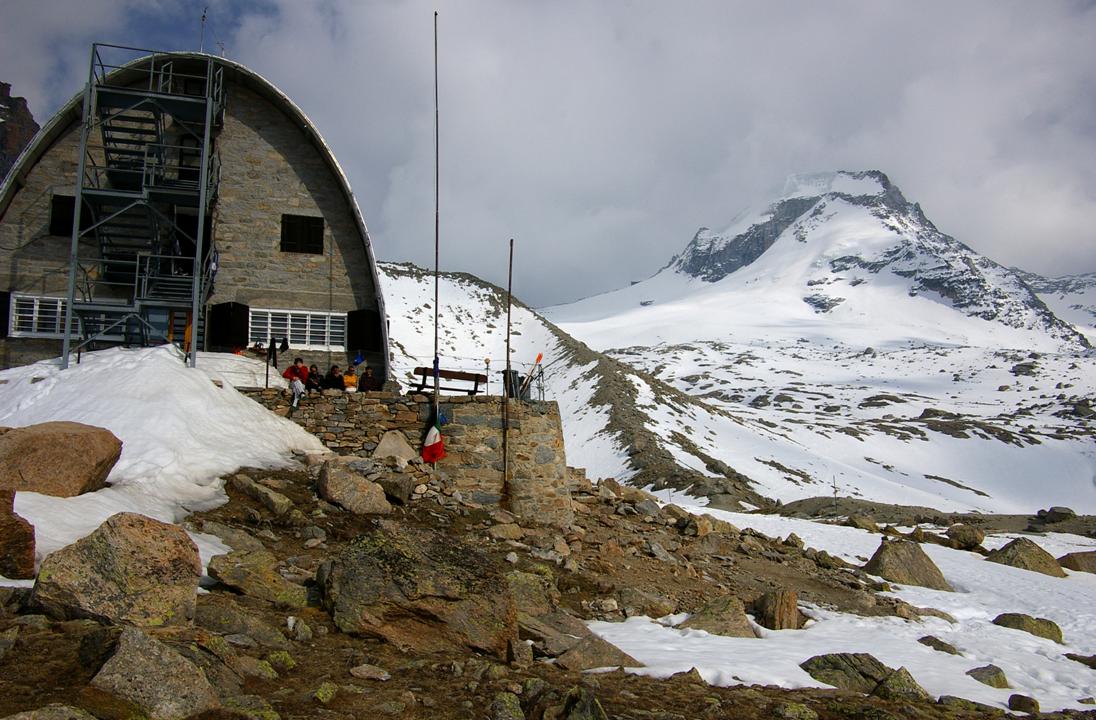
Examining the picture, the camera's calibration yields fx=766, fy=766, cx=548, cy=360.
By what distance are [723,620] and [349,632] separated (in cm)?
674

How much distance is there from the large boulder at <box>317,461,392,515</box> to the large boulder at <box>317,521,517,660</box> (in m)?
4.45

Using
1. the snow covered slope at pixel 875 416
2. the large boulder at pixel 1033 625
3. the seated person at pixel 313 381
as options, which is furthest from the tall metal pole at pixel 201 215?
the snow covered slope at pixel 875 416

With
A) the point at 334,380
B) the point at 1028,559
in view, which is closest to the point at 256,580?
the point at 334,380

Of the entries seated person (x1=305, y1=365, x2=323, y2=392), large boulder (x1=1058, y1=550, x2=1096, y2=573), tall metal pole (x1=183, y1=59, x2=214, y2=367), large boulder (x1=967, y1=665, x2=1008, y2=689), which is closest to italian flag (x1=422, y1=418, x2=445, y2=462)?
seated person (x1=305, y1=365, x2=323, y2=392)

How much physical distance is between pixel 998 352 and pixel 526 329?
132965 millimetres

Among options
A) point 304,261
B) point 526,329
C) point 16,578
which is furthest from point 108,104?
point 526,329

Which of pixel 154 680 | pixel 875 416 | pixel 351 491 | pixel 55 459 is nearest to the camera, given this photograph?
pixel 154 680

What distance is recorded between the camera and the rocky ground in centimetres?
611

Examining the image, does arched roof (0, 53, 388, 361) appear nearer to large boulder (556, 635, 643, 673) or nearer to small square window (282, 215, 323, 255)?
small square window (282, 215, 323, 255)

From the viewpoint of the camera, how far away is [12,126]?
209 ft

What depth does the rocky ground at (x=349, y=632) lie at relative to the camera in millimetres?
6105

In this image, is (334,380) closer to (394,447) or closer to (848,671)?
(394,447)

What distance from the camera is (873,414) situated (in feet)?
355

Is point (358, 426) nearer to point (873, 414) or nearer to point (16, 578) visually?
point (16, 578)
